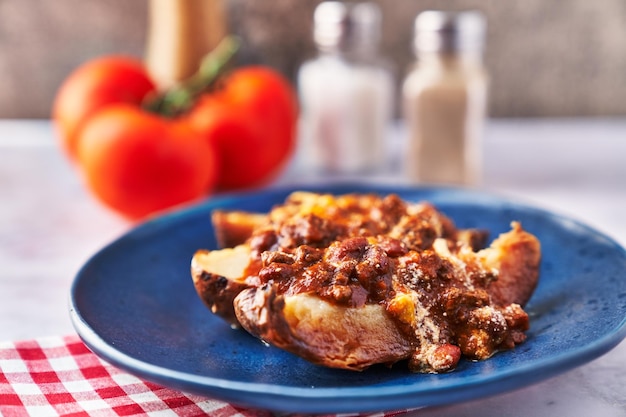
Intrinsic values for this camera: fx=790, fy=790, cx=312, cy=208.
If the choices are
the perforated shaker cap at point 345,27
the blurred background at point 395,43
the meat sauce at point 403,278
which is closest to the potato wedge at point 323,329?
the meat sauce at point 403,278

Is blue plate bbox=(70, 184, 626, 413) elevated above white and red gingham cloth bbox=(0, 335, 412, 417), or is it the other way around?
blue plate bbox=(70, 184, 626, 413)

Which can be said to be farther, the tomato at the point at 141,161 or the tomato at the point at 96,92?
the tomato at the point at 96,92

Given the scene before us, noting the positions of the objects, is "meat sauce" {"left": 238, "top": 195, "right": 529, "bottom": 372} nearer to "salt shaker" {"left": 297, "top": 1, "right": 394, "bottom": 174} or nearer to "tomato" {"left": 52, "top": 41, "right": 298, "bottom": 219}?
"tomato" {"left": 52, "top": 41, "right": 298, "bottom": 219}

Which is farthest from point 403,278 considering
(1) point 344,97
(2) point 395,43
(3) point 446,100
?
(2) point 395,43

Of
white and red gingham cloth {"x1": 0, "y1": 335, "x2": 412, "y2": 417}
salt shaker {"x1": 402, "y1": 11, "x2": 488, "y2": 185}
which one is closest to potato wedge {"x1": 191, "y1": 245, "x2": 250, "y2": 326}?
white and red gingham cloth {"x1": 0, "y1": 335, "x2": 412, "y2": 417}

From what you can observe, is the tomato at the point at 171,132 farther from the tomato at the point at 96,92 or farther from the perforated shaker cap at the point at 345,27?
the perforated shaker cap at the point at 345,27

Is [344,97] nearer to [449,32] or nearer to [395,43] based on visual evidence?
[449,32]

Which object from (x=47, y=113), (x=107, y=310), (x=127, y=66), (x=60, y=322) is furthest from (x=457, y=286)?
(x=47, y=113)
